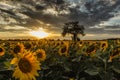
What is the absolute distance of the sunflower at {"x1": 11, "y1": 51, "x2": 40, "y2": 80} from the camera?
4.31 metres

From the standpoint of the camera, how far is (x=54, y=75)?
6.57 metres

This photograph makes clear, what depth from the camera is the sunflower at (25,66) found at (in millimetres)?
4315

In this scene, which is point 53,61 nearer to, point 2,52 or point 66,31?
point 2,52

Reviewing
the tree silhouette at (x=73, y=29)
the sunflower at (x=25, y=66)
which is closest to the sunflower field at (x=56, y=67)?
the sunflower at (x=25, y=66)

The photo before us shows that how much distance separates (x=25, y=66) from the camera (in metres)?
4.69

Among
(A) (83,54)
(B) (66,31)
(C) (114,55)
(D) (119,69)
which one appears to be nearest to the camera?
(D) (119,69)

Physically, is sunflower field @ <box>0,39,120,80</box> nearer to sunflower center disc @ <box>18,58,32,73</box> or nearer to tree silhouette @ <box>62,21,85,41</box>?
sunflower center disc @ <box>18,58,32,73</box>

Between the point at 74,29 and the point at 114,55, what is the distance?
2010 inches

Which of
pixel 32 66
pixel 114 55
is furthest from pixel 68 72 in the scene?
pixel 32 66

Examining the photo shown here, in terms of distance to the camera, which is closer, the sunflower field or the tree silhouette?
the sunflower field

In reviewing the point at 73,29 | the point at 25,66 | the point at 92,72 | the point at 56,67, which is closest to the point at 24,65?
the point at 25,66

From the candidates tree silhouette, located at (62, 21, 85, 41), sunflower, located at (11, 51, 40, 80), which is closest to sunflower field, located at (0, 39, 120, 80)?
sunflower, located at (11, 51, 40, 80)

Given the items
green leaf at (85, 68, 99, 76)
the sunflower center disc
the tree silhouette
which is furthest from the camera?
the tree silhouette

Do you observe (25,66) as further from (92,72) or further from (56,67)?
(56,67)
